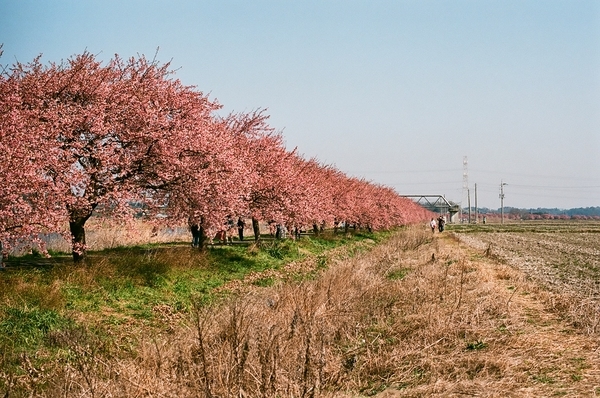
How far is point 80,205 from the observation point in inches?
651

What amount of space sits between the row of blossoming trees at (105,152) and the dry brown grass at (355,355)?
495 centimetres

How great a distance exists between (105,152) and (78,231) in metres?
2.83

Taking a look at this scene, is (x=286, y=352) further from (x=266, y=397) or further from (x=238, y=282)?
(x=238, y=282)

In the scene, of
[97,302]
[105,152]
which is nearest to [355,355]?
[97,302]

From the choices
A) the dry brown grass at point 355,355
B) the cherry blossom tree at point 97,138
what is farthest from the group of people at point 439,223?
the dry brown grass at point 355,355

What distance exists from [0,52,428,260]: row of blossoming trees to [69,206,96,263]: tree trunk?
0.11ft

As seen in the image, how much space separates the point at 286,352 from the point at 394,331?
3108mm

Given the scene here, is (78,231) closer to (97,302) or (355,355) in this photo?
(97,302)

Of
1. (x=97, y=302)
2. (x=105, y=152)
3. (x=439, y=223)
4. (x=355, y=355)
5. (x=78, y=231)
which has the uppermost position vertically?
(x=105, y=152)

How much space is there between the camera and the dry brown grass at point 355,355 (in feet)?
21.8

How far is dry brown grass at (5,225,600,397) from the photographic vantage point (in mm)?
6637

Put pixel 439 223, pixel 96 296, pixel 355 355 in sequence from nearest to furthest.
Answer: pixel 355 355 → pixel 96 296 → pixel 439 223

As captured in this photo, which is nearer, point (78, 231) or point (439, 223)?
point (78, 231)

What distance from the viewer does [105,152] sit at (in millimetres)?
17453
